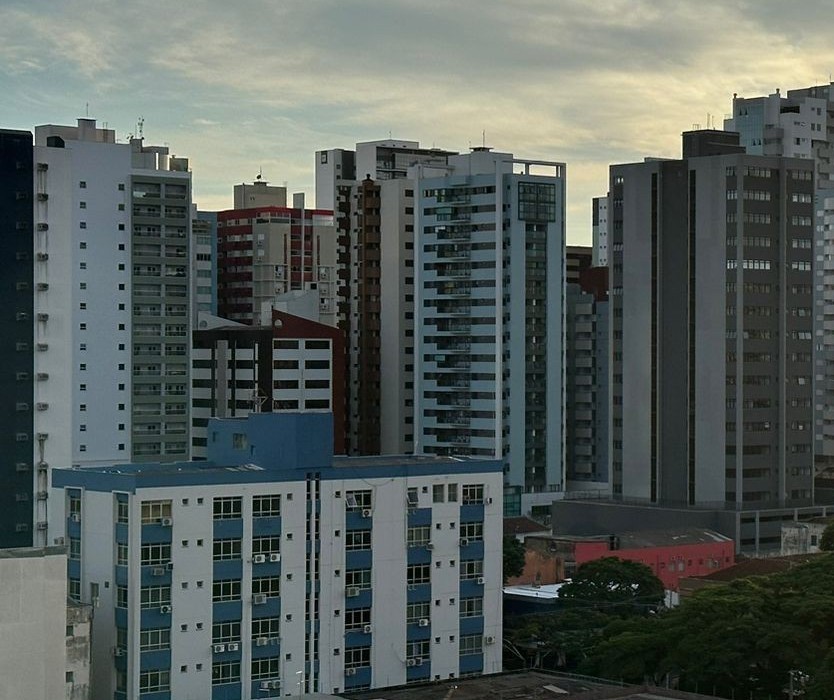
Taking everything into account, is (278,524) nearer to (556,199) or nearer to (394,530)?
(394,530)

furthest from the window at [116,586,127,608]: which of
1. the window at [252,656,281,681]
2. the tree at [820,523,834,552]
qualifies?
the tree at [820,523,834,552]

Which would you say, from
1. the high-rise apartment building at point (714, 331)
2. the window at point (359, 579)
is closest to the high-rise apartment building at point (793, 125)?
the high-rise apartment building at point (714, 331)

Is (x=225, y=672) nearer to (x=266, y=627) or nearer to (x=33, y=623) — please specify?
(x=266, y=627)

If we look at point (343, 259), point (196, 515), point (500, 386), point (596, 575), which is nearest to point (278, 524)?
point (196, 515)

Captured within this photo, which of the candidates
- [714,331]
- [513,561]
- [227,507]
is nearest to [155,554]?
[227,507]

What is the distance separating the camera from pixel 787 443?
362 feet

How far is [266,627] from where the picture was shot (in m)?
63.5

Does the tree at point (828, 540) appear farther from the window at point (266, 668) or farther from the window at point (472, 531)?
the window at point (266, 668)

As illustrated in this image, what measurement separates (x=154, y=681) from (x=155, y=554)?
4186 millimetres

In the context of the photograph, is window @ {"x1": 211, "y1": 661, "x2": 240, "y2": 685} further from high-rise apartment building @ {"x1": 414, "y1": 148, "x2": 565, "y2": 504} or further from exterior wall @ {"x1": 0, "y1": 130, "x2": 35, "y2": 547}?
high-rise apartment building @ {"x1": 414, "y1": 148, "x2": 565, "y2": 504}

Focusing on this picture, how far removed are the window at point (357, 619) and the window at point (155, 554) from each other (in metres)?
7.47

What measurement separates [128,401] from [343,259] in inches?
1268

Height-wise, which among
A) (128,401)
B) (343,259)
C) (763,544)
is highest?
(343,259)

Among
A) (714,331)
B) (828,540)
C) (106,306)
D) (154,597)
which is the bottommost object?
(828,540)
